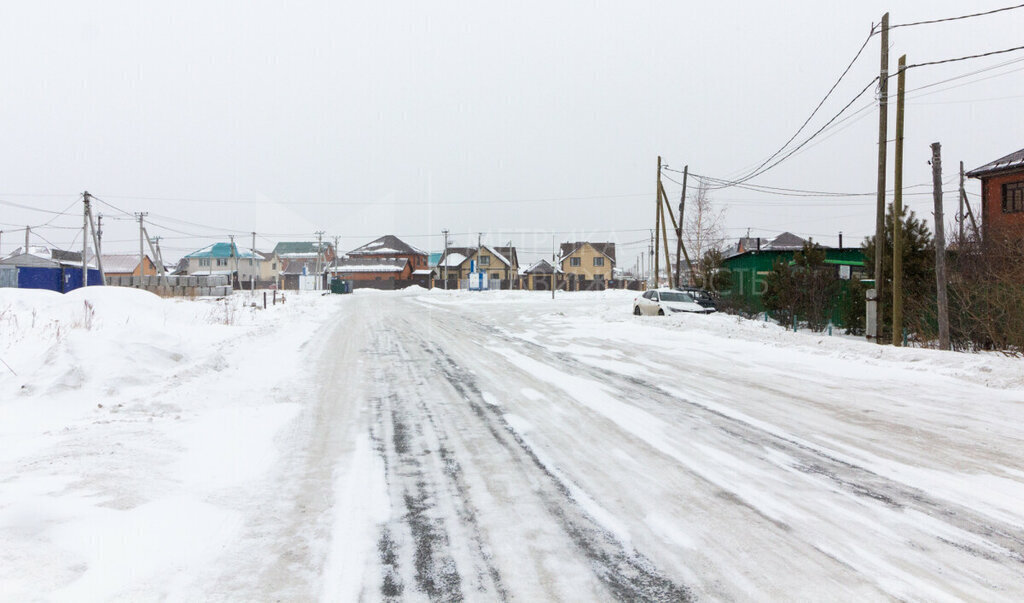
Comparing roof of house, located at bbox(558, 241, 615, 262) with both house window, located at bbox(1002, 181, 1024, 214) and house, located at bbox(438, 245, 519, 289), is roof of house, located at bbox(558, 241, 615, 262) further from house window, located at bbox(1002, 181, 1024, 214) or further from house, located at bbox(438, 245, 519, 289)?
house window, located at bbox(1002, 181, 1024, 214)

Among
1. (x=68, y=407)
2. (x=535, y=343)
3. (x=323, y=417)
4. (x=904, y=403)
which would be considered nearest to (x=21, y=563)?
(x=323, y=417)

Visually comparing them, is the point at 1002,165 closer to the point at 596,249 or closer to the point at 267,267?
the point at 596,249

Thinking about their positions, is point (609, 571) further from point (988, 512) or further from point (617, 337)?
point (617, 337)

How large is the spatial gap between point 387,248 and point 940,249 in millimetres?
90546

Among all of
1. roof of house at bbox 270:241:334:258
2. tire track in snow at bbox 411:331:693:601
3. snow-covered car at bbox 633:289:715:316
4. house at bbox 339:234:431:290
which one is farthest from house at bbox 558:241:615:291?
tire track in snow at bbox 411:331:693:601

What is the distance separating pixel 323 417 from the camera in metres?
7.06

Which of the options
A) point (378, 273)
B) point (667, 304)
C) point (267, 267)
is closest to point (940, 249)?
point (667, 304)

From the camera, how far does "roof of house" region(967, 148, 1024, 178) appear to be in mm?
25814

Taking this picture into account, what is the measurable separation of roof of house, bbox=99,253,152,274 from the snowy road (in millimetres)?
114871

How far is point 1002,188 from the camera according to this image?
26.9 meters

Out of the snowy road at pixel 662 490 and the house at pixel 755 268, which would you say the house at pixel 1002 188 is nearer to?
the house at pixel 755 268

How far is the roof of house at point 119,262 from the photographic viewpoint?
10219 cm

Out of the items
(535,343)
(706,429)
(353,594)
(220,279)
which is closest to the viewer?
(353,594)

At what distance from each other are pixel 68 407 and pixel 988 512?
30.8ft
